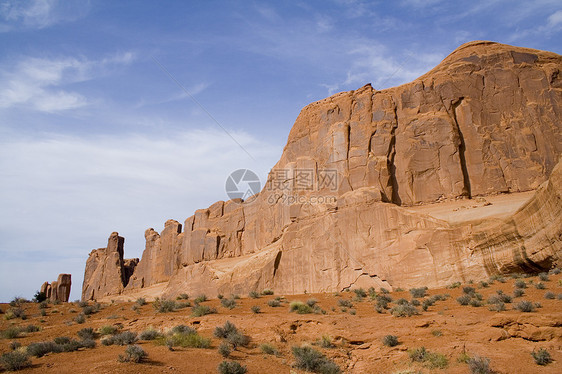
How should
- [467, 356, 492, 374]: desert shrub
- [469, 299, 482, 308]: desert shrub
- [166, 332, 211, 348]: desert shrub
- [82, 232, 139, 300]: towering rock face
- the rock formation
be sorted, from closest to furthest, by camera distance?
[467, 356, 492, 374]: desert shrub
[166, 332, 211, 348]: desert shrub
[469, 299, 482, 308]: desert shrub
the rock formation
[82, 232, 139, 300]: towering rock face

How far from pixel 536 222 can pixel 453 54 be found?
1829 centimetres

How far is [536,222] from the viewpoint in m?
18.9

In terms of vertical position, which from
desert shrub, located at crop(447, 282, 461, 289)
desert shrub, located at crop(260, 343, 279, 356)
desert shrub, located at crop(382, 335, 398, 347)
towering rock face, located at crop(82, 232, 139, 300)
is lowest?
desert shrub, located at crop(260, 343, 279, 356)

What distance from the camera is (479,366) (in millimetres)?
10109

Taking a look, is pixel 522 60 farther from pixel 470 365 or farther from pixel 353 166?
pixel 470 365

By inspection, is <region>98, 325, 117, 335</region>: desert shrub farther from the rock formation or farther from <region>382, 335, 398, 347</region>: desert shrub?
the rock formation

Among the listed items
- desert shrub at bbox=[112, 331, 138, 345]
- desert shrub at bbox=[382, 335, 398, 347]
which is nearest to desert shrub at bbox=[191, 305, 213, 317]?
desert shrub at bbox=[112, 331, 138, 345]

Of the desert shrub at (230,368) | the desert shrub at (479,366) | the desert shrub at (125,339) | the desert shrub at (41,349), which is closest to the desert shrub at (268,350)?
the desert shrub at (230,368)

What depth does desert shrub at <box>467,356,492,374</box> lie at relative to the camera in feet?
32.9

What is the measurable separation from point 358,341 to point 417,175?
59.0 ft

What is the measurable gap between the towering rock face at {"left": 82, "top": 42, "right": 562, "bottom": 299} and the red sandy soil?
16.5 ft

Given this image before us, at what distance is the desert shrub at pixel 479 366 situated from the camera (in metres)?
10.0

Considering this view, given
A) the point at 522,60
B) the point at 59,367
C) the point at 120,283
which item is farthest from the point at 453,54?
the point at 120,283

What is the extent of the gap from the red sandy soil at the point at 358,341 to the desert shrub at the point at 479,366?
0.37 meters
